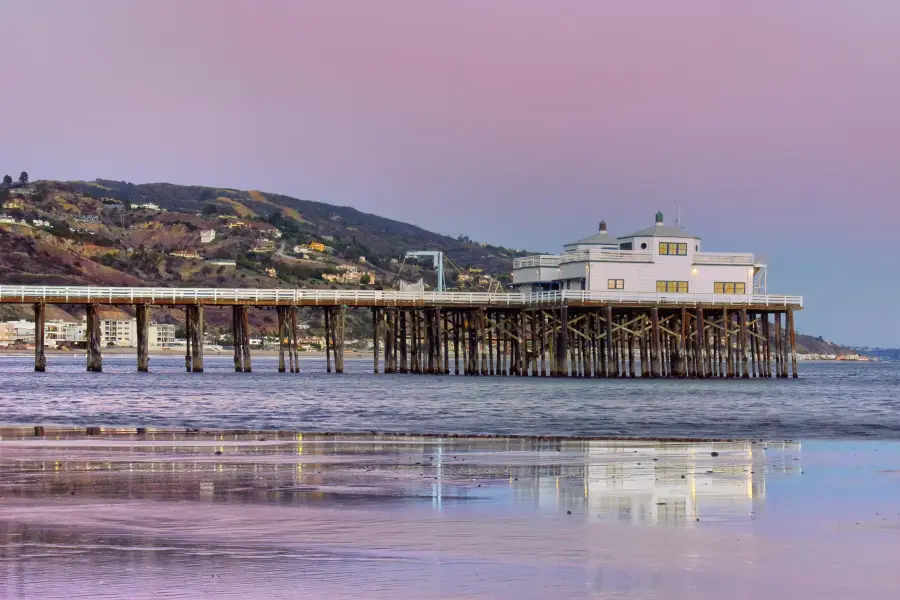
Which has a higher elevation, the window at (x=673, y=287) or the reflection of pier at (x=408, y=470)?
the window at (x=673, y=287)

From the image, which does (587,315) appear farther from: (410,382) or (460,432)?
(460,432)

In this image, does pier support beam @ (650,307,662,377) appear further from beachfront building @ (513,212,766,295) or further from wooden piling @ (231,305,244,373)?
wooden piling @ (231,305,244,373)

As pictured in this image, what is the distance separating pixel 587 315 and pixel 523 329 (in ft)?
25.0

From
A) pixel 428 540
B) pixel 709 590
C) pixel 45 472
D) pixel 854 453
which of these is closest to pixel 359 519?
pixel 428 540

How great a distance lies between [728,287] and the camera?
93.9 m

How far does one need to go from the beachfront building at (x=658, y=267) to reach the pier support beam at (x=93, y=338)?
32236mm

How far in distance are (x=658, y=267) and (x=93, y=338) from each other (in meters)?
38.4

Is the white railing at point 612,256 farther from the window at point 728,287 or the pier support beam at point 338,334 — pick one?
the pier support beam at point 338,334

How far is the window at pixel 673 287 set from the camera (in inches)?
3647

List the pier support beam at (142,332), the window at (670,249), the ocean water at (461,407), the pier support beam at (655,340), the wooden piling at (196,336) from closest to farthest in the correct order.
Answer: the ocean water at (461,407)
the pier support beam at (142,332)
the pier support beam at (655,340)
the wooden piling at (196,336)
the window at (670,249)

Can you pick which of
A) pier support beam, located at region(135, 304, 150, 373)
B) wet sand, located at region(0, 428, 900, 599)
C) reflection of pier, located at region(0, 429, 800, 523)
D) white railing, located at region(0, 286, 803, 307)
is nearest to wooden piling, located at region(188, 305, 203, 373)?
white railing, located at region(0, 286, 803, 307)

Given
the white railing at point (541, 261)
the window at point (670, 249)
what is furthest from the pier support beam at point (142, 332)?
the window at point (670, 249)

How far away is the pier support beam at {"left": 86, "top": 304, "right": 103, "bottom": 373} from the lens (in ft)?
281

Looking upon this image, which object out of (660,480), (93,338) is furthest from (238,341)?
(660,480)
